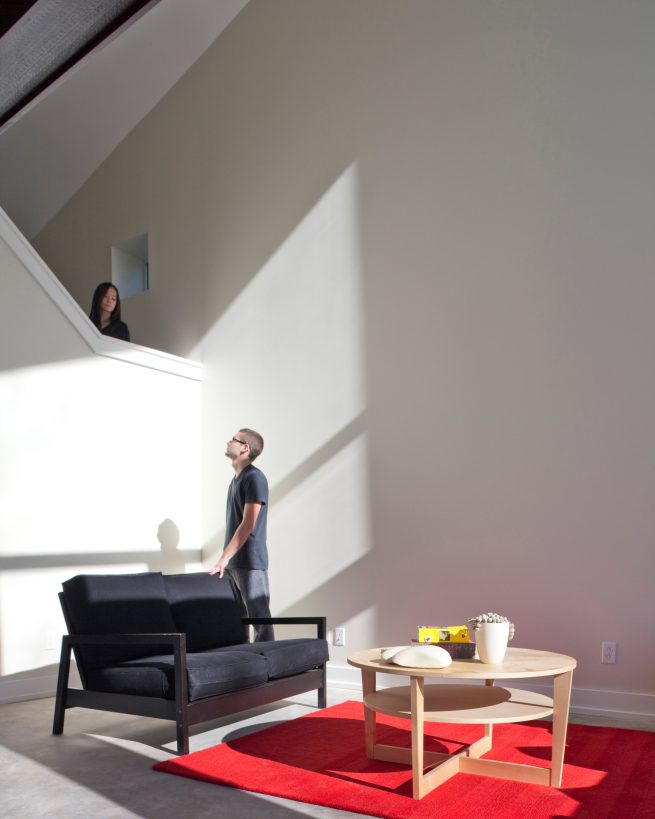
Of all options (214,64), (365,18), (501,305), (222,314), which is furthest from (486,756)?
(214,64)

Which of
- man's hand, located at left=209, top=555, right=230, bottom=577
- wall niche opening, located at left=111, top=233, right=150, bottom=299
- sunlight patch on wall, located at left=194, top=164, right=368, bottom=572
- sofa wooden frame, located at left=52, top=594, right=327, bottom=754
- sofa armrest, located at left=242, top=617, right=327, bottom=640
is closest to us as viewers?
sofa wooden frame, located at left=52, top=594, right=327, bottom=754

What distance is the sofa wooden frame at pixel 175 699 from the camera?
3510 mm

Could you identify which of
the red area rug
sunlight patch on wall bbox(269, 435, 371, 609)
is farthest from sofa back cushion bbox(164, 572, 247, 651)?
sunlight patch on wall bbox(269, 435, 371, 609)

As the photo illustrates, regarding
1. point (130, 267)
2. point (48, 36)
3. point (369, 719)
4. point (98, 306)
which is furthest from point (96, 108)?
point (48, 36)

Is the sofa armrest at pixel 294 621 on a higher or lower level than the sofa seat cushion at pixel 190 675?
higher

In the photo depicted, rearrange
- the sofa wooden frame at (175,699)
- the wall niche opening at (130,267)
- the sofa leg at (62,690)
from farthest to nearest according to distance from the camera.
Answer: the wall niche opening at (130,267), the sofa leg at (62,690), the sofa wooden frame at (175,699)

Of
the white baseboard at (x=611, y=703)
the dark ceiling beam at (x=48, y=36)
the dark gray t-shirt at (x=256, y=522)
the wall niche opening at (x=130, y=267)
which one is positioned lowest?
the white baseboard at (x=611, y=703)

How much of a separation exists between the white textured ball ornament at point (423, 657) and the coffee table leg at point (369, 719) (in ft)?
1.00

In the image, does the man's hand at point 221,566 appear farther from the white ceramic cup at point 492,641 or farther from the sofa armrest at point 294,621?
the white ceramic cup at point 492,641

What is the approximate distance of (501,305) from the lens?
489cm

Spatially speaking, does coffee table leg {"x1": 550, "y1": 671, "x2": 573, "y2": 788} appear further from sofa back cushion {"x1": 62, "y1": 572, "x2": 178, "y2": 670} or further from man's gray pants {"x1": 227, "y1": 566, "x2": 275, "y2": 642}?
man's gray pants {"x1": 227, "y1": 566, "x2": 275, "y2": 642}

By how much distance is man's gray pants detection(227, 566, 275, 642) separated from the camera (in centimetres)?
496

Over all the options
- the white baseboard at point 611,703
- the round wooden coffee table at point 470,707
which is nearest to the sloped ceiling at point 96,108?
the round wooden coffee table at point 470,707

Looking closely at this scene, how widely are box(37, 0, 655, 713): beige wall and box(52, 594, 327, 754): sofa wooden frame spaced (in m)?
1.38
